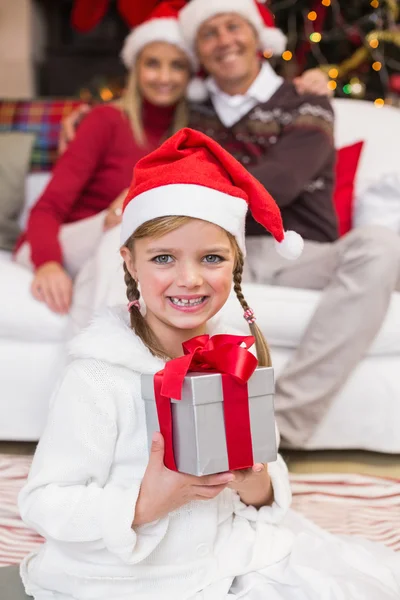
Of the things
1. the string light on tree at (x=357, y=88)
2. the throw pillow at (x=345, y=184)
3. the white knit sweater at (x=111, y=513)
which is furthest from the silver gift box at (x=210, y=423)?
the string light on tree at (x=357, y=88)

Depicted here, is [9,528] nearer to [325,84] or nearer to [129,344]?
[129,344]

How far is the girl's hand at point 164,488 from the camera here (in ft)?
2.99

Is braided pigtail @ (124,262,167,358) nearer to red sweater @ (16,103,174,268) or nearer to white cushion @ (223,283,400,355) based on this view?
white cushion @ (223,283,400,355)

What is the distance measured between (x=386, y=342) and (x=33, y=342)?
866 millimetres

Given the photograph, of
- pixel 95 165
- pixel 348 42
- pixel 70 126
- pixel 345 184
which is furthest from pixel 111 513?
pixel 348 42

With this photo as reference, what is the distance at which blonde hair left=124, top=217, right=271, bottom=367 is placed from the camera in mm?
1012

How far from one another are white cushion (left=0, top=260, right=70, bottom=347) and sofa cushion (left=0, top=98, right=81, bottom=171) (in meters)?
0.71

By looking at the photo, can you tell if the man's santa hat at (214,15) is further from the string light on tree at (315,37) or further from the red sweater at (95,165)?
the string light on tree at (315,37)

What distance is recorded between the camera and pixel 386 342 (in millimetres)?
1790

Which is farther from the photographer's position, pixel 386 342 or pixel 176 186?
pixel 386 342

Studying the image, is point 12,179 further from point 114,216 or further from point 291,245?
point 291,245

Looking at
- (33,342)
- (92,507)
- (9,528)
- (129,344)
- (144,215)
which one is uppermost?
(144,215)

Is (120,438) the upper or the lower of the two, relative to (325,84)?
lower

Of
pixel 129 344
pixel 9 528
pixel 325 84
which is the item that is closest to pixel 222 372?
Answer: pixel 129 344
